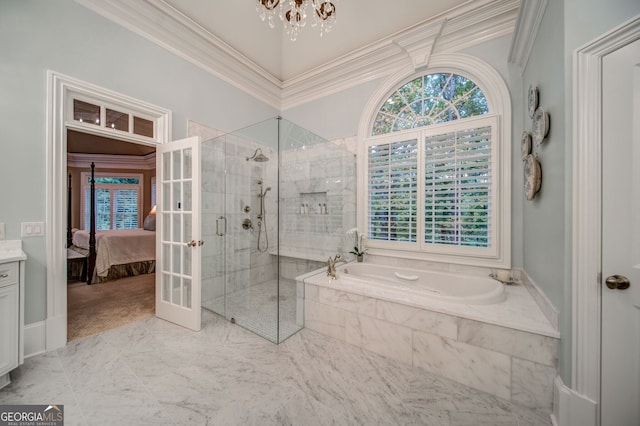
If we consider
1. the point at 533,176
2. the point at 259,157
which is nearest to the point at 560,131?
the point at 533,176

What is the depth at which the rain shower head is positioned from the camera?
283cm

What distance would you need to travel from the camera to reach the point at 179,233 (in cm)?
249

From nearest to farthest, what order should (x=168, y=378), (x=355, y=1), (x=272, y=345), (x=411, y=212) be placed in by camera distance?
(x=168, y=378) < (x=272, y=345) < (x=355, y=1) < (x=411, y=212)

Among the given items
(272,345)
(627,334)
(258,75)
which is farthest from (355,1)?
(272,345)

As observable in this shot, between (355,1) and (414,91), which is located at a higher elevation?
(355,1)

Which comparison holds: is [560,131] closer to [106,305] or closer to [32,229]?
[32,229]

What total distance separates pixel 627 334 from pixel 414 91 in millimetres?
2872

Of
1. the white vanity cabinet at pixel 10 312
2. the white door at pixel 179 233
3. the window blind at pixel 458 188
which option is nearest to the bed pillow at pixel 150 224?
the white door at pixel 179 233

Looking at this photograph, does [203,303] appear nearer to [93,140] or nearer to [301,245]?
[301,245]

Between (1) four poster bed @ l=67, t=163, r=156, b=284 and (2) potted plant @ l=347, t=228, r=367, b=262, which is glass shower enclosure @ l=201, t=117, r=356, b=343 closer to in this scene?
(2) potted plant @ l=347, t=228, r=367, b=262

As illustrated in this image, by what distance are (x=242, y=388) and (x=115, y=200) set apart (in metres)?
7.79

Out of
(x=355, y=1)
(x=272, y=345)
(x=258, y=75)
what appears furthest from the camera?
(x=258, y=75)

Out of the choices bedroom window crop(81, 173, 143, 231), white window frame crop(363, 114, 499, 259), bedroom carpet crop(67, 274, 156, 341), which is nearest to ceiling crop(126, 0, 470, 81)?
white window frame crop(363, 114, 499, 259)

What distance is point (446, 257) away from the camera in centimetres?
269
